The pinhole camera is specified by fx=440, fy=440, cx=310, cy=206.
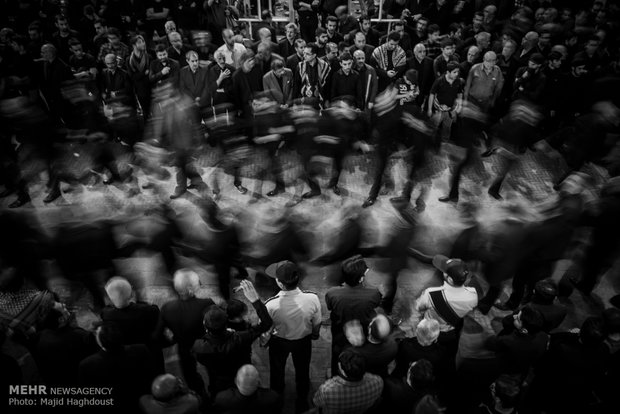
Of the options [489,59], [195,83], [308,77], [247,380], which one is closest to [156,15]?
[195,83]

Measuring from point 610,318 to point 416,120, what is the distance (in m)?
3.21

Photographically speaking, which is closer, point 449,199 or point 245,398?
point 245,398

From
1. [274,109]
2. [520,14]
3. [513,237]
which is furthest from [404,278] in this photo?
[520,14]

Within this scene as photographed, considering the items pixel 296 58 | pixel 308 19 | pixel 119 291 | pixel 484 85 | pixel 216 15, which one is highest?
pixel 216 15

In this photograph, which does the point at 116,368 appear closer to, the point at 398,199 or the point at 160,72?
the point at 398,199

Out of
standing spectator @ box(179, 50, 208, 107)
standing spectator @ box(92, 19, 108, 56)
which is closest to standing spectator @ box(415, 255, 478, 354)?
standing spectator @ box(179, 50, 208, 107)

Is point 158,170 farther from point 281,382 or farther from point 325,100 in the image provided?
point 281,382

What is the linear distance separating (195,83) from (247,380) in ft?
17.9

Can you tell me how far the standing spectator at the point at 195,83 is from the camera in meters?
6.83

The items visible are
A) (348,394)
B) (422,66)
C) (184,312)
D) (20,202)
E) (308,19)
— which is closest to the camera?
(348,394)

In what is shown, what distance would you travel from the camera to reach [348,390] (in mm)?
2635

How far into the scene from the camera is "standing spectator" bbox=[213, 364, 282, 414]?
2555 millimetres

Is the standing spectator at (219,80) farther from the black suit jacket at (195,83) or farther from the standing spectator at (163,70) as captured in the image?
the standing spectator at (163,70)

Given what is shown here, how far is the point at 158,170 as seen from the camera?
654 centimetres
